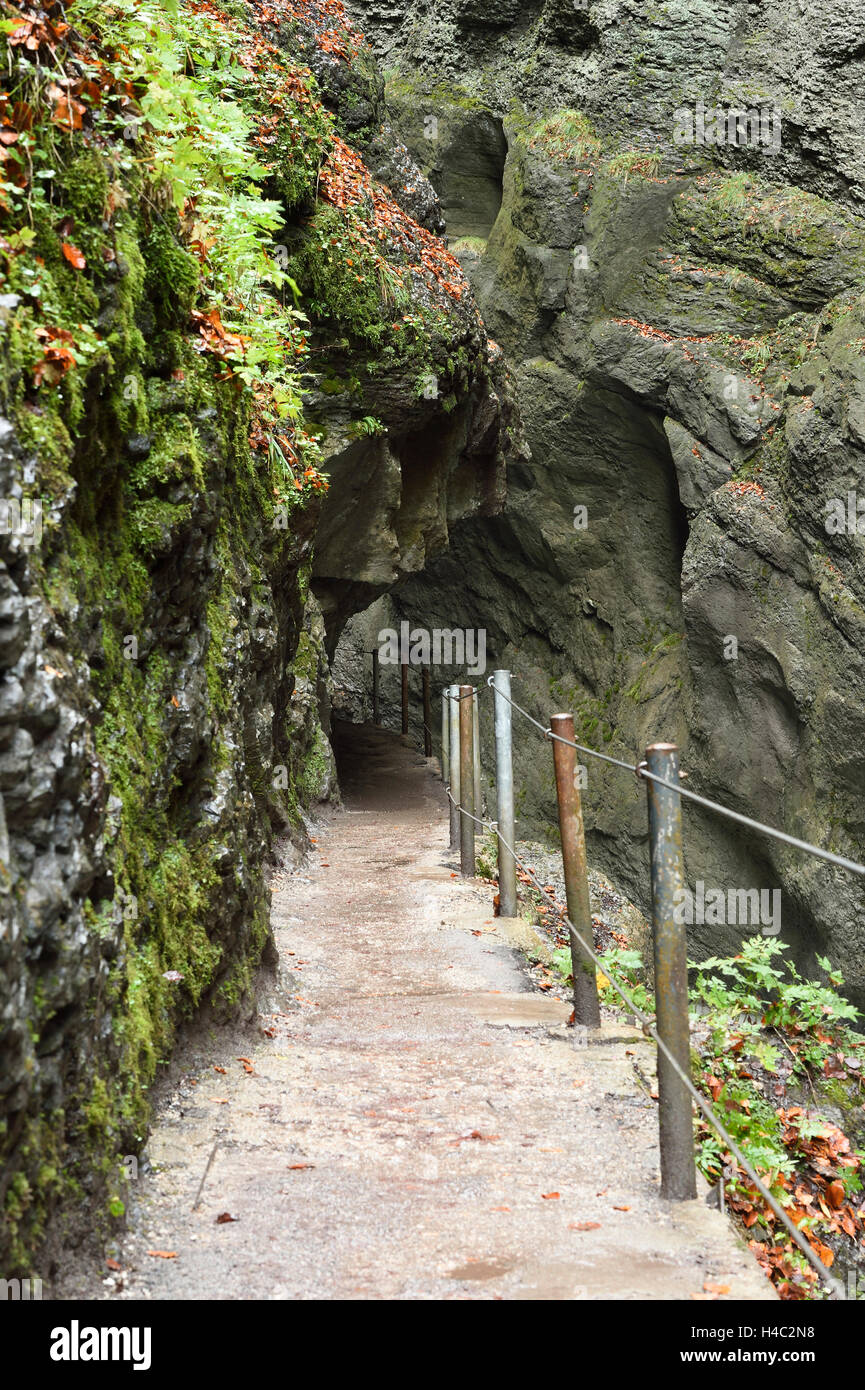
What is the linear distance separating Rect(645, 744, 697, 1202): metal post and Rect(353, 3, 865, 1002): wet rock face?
1139 centimetres

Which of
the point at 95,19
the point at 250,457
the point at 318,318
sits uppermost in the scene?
the point at 318,318

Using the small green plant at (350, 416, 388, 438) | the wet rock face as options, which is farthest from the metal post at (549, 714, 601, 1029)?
the wet rock face

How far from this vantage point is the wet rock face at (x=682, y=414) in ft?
47.9

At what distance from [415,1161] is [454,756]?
6.69m

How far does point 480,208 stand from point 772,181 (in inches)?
225

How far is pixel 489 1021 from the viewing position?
489 cm

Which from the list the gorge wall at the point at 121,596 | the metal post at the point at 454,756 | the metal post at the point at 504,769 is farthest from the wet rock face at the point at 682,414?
the gorge wall at the point at 121,596

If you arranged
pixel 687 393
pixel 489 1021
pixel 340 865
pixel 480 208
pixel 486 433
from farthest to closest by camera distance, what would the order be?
pixel 480 208, pixel 687 393, pixel 486 433, pixel 340 865, pixel 489 1021

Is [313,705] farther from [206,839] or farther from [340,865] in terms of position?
[206,839]

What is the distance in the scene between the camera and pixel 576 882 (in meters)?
4.67

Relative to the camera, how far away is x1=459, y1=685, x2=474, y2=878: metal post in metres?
8.41

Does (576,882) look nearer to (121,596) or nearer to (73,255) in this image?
(121,596)

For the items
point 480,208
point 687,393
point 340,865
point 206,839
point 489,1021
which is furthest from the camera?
point 480,208
